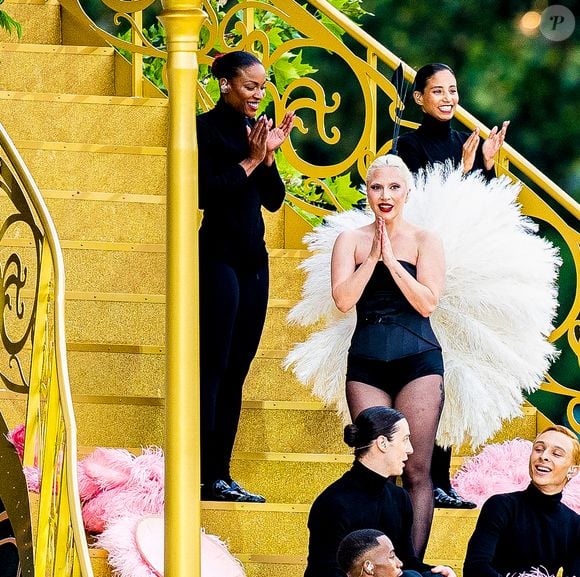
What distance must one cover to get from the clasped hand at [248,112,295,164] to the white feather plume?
33 centimetres

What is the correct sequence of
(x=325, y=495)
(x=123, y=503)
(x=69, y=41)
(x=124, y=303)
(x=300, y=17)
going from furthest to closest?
(x=69, y=41)
(x=300, y=17)
(x=124, y=303)
(x=123, y=503)
(x=325, y=495)

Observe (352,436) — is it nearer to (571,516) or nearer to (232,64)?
(571,516)

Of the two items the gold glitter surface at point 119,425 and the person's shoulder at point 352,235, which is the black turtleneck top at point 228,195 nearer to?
the person's shoulder at point 352,235

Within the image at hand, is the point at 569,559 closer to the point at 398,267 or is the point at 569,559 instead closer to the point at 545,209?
the point at 398,267

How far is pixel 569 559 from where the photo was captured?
555 centimetres

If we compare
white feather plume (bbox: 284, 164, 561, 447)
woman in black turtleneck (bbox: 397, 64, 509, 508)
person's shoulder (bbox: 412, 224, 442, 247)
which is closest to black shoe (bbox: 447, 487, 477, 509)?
woman in black turtleneck (bbox: 397, 64, 509, 508)

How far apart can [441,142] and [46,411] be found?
6.06 ft

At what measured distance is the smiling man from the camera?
551cm

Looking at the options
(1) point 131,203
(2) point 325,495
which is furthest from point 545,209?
(2) point 325,495

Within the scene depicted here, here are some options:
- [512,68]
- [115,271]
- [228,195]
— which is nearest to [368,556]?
[228,195]

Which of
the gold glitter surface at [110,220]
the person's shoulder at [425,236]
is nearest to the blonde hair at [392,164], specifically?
the person's shoulder at [425,236]

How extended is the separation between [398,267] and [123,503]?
1.15 meters

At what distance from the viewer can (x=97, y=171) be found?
24.4ft

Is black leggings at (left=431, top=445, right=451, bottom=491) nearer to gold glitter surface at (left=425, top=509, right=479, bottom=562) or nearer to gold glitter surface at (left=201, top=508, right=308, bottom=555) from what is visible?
gold glitter surface at (left=425, top=509, right=479, bottom=562)
